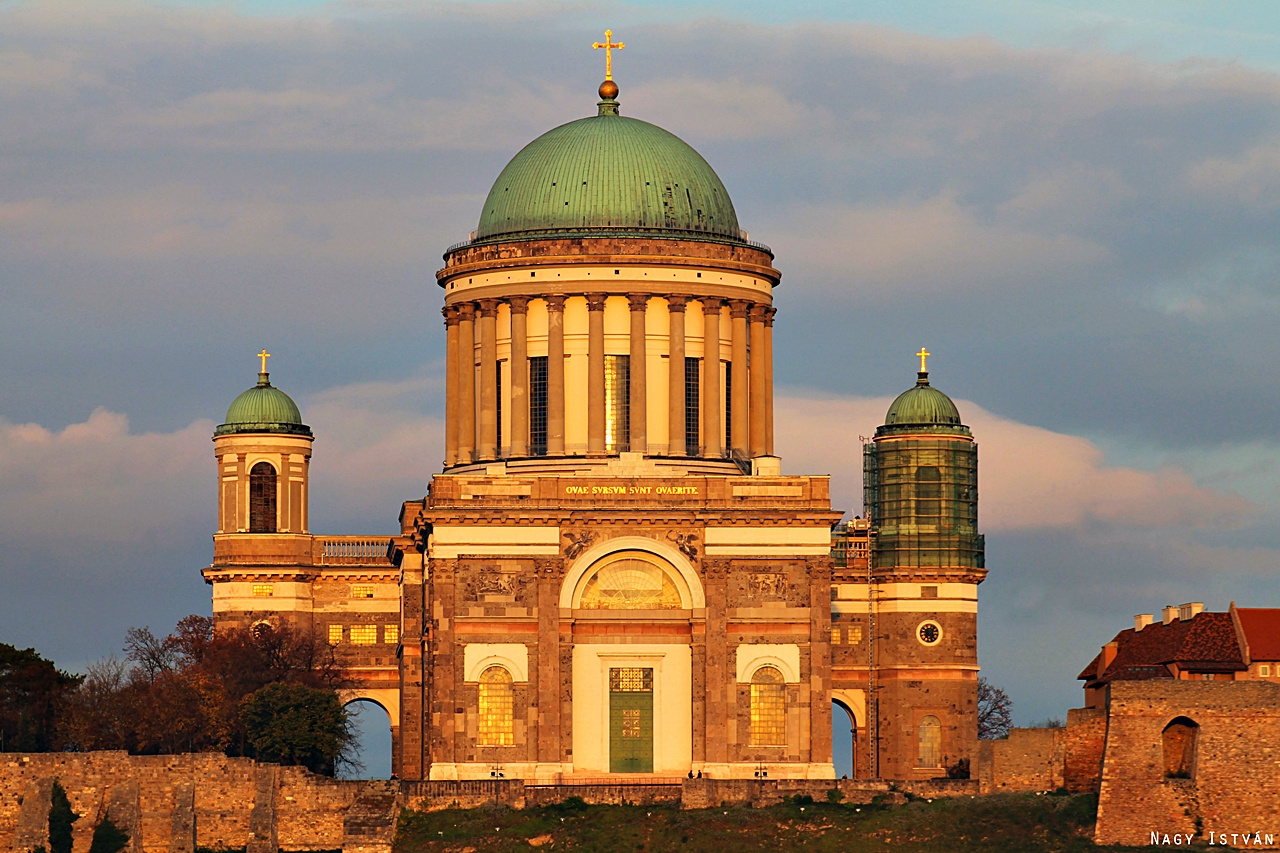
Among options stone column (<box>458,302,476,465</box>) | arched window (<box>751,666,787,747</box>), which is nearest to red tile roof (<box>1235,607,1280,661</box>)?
arched window (<box>751,666,787,747</box>)

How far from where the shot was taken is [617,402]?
11356cm

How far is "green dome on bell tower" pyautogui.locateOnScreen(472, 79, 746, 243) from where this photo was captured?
4488 inches

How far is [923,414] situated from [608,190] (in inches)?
640

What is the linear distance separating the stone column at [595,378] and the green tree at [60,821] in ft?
73.7

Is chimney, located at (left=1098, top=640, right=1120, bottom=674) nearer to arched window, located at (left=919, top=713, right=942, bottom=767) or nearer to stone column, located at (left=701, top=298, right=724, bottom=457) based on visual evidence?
arched window, located at (left=919, top=713, right=942, bottom=767)

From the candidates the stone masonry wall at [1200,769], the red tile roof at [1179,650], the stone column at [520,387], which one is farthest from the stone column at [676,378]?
the stone masonry wall at [1200,769]

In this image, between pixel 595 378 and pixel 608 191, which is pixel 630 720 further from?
pixel 608 191

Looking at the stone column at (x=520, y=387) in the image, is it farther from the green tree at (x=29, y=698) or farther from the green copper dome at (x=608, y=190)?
the green tree at (x=29, y=698)

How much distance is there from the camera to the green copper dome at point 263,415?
127000 mm

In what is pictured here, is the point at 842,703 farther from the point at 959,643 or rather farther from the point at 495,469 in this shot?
the point at 495,469

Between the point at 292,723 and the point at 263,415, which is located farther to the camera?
the point at 263,415

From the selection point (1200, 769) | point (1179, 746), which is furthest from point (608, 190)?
point (1200, 769)

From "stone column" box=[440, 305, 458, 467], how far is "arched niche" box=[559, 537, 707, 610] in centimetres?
1091

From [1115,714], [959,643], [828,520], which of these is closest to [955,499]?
[959,643]
